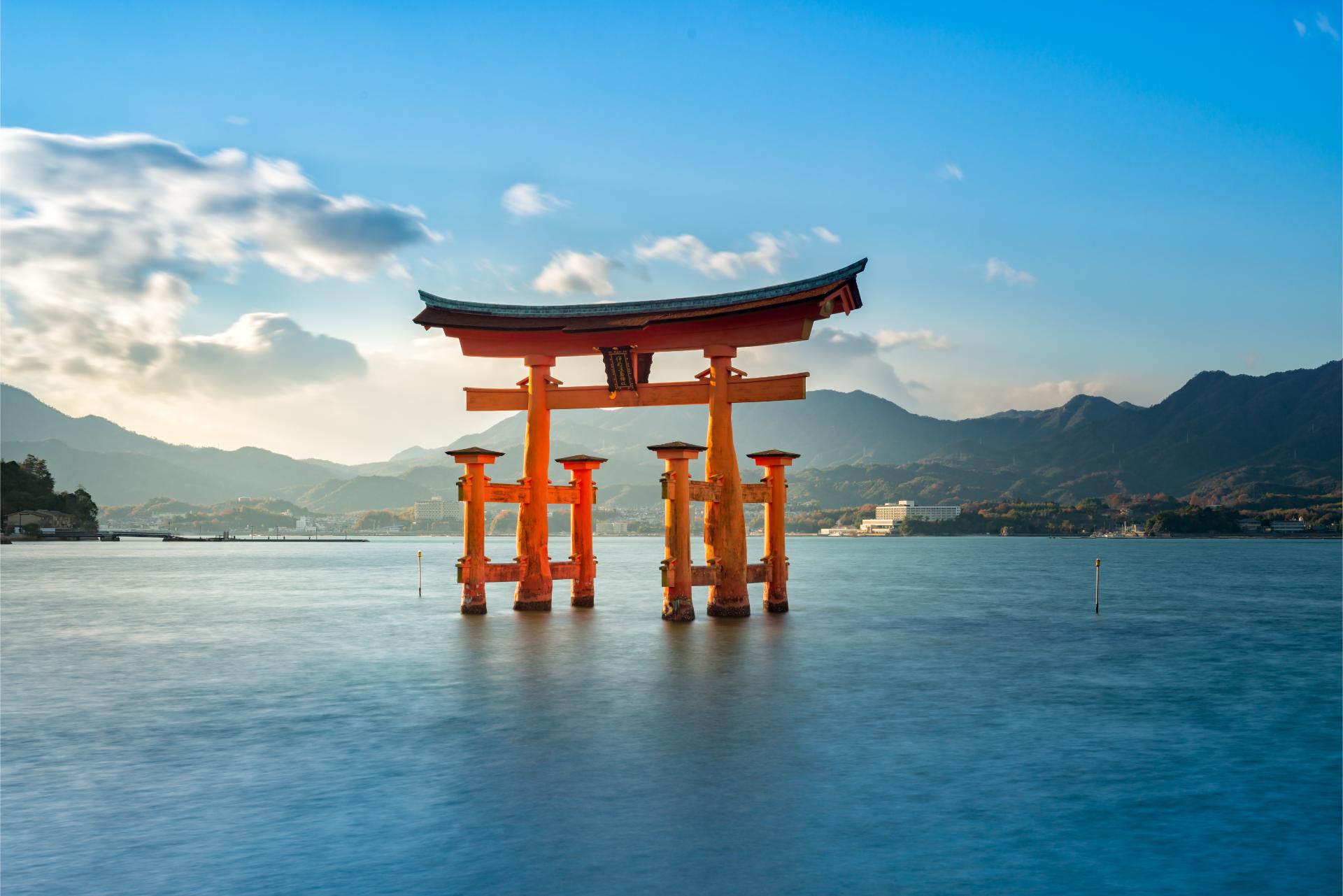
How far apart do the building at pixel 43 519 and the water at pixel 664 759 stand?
4428 inches

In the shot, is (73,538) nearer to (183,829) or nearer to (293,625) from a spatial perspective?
(293,625)

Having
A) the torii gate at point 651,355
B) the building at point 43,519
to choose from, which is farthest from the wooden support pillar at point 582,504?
the building at point 43,519

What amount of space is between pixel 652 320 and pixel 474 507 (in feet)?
24.5

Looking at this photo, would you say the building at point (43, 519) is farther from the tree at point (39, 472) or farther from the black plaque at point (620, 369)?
the black plaque at point (620, 369)

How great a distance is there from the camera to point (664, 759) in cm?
1378

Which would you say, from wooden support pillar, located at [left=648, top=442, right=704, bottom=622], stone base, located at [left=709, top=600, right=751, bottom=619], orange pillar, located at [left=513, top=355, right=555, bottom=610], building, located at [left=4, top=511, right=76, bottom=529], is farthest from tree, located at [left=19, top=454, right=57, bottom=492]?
stone base, located at [left=709, top=600, right=751, bottom=619]

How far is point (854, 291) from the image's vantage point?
986 inches

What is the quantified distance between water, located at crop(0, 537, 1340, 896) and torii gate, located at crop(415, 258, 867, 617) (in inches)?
105

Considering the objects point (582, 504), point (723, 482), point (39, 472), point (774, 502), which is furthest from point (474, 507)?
point (39, 472)

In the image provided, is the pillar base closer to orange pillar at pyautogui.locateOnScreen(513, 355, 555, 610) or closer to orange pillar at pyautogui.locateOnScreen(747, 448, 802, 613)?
orange pillar at pyautogui.locateOnScreen(747, 448, 802, 613)

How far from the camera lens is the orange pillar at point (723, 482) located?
2617 centimetres

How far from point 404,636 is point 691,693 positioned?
13519 millimetres

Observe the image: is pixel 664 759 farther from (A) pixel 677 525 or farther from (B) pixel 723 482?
(B) pixel 723 482

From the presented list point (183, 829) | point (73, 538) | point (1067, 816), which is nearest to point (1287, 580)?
point (1067, 816)
